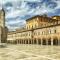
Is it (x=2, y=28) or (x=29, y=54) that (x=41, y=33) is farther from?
(x=29, y=54)

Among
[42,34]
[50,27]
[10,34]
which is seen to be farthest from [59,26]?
[10,34]

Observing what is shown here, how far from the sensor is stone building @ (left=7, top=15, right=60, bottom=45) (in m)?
43.8

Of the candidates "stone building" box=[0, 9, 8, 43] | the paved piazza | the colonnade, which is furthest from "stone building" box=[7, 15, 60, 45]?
the paved piazza

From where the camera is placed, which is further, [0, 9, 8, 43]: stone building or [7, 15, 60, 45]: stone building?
[0, 9, 8, 43]: stone building

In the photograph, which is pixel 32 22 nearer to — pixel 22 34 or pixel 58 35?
pixel 22 34

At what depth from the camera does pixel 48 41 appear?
47281 mm

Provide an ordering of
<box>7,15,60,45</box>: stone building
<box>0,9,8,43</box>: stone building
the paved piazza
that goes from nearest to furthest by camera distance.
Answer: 1. the paved piazza
2. <box>7,15,60,45</box>: stone building
3. <box>0,9,8,43</box>: stone building

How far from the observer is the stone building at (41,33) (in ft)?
144

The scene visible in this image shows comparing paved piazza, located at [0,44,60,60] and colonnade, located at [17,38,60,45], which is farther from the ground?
colonnade, located at [17,38,60,45]

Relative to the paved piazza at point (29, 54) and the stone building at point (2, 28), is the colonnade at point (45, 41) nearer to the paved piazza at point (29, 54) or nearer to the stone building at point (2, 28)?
the stone building at point (2, 28)

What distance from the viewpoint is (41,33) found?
5097 centimetres

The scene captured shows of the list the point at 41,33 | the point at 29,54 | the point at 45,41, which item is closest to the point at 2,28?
the point at 41,33

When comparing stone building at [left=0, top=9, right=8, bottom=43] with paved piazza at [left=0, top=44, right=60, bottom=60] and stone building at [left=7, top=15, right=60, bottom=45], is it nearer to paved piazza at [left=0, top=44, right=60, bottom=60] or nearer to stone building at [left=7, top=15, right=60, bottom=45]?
stone building at [left=7, top=15, right=60, bottom=45]

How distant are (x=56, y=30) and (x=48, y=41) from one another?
5.63m
